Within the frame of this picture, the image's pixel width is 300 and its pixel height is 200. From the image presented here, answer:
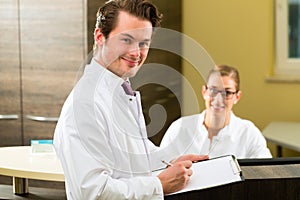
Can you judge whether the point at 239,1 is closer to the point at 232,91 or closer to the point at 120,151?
the point at 232,91

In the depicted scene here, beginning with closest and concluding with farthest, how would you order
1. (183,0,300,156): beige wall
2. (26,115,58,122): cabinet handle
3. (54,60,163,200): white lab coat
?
(54,60,163,200): white lab coat
(26,115,58,122): cabinet handle
(183,0,300,156): beige wall

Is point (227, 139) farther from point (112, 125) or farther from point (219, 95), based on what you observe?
point (112, 125)

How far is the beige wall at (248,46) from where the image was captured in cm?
476

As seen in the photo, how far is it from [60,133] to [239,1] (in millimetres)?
3429

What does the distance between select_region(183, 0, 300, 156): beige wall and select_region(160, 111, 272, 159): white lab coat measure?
1.55 m

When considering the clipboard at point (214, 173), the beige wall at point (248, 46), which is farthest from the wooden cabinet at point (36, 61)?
the clipboard at point (214, 173)

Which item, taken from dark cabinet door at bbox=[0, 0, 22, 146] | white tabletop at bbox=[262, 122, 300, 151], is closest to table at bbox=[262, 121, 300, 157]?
white tabletop at bbox=[262, 122, 300, 151]

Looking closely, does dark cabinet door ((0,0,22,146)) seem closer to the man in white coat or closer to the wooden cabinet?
the wooden cabinet

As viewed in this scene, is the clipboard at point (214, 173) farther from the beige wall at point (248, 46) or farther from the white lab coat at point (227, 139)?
the beige wall at point (248, 46)

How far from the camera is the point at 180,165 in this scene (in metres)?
1.53

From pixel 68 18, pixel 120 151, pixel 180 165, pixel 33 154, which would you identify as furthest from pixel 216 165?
pixel 68 18

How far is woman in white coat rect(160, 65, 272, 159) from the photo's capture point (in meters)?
3.12

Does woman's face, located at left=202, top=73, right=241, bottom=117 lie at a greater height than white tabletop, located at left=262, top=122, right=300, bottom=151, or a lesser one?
greater

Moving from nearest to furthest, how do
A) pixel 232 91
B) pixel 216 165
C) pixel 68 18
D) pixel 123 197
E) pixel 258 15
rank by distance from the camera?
pixel 123 197, pixel 216 165, pixel 232 91, pixel 68 18, pixel 258 15
